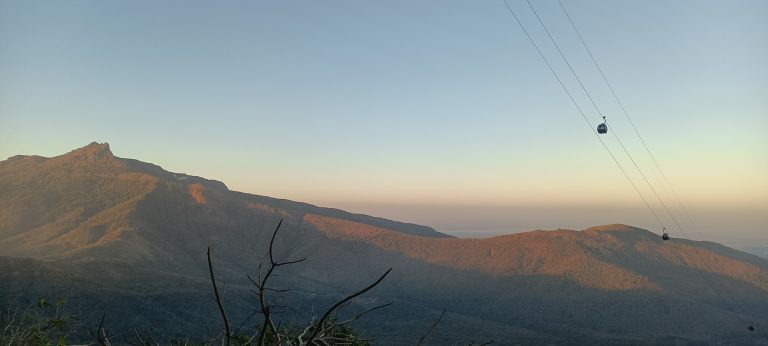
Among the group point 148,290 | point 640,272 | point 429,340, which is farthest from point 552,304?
point 148,290

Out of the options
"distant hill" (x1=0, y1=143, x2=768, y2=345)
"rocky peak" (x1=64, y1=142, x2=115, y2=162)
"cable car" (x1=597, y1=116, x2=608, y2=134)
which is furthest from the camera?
"rocky peak" (x1=64, y1=142, x2=115, y2=162)

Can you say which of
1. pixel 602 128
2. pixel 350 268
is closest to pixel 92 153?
pixel 350 268

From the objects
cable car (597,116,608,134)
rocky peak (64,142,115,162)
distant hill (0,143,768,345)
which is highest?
rocky peak (64,142,115,162)

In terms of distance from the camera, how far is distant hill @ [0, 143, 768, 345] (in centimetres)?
5684

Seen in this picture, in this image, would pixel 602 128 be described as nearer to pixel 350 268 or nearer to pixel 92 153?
pixel 350 268

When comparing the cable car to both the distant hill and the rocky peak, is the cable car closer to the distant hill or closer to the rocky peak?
the distant hill

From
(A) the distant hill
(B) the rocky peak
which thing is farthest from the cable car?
(B) the rocky peak

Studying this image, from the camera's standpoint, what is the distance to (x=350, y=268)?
92812mm

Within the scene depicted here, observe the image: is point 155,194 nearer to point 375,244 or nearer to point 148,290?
point 375,244

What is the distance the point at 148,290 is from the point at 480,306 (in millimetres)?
46472

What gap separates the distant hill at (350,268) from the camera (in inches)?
2238

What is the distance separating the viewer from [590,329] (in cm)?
6662

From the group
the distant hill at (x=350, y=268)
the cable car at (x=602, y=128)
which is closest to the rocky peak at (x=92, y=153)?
the distant hill at (x=350, y=268)

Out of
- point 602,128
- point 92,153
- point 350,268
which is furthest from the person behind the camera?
A: point 92,153
